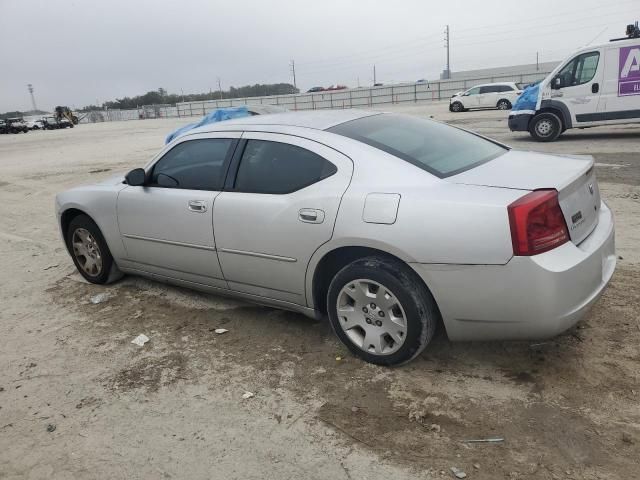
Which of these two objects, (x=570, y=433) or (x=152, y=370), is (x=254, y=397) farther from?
(x=570, y=433)

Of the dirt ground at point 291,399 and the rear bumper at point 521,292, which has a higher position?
the rear bumper at point 521,292

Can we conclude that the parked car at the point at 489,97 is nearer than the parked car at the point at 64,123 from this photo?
Yes

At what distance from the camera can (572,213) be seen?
285 cm

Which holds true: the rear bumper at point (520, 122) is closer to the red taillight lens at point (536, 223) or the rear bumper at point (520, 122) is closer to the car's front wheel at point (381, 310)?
the red taillight lens at point (536, 223)

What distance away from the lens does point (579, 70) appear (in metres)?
11.8

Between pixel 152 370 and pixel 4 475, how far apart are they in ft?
3.34

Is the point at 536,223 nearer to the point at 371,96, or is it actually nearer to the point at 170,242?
the point at 170,242

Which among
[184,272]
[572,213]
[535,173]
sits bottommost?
[184,272]

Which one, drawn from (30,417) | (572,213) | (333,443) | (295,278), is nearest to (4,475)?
(30,417)

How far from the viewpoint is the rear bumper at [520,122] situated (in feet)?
41.8

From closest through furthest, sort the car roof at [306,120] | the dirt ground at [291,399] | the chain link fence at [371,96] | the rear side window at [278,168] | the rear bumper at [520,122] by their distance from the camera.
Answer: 1. the dirt ground at [291,399]
2. the rear side window at [278,168]
3. the car roof at [306,120]
4. the rear bumper at [520,122]
5. the chain link fence at [371,96]

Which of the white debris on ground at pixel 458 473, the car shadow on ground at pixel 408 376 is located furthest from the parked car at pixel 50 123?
the white debris on ground at pixel 458 473

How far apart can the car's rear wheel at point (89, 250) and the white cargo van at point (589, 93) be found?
10.9 metres

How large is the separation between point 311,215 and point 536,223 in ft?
4.21
